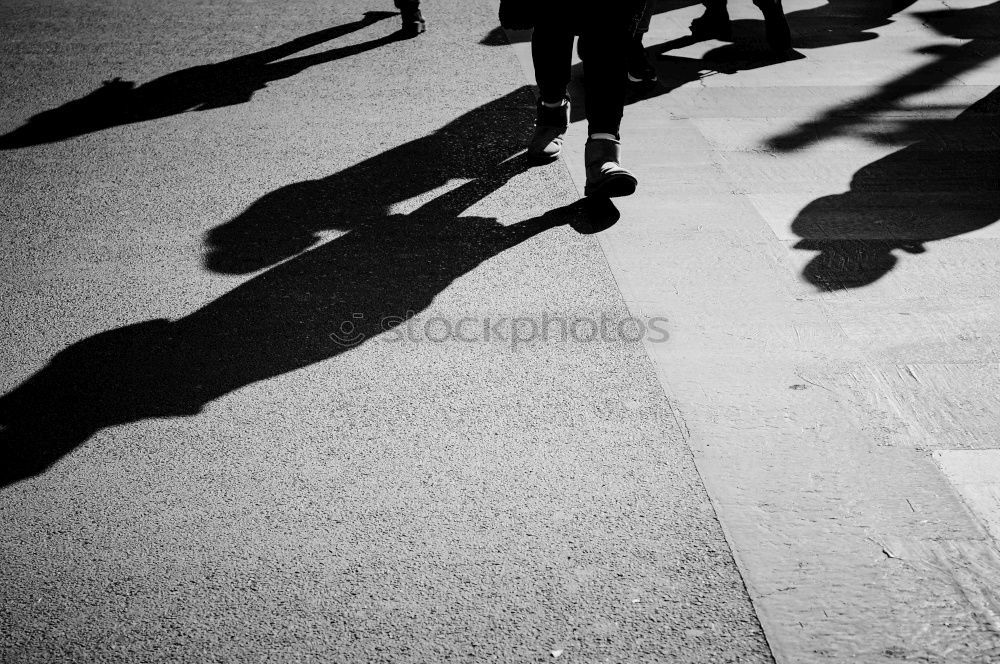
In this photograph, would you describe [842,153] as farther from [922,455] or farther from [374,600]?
[374,600]

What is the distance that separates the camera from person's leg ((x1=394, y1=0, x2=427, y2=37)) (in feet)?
22.6

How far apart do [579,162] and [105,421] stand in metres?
3.00

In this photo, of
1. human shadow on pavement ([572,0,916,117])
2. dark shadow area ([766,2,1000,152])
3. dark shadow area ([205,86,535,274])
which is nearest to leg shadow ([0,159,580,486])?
dark shadow area ([205,86,535,274])

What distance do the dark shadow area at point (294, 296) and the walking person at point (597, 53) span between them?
0.31 m

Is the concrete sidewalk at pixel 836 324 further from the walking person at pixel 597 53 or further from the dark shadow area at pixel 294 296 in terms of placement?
the dark shadow area at pixel 294 296

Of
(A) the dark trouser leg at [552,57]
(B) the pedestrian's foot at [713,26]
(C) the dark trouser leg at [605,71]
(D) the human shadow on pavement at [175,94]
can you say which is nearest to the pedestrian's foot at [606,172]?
(C) the dark trouser leg at [605,71]

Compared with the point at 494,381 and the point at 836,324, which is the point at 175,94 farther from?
the point at 836,324

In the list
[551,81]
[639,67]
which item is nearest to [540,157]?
[551,81]

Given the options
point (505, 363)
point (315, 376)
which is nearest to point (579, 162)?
point (505, 363)

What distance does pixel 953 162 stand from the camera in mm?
4789

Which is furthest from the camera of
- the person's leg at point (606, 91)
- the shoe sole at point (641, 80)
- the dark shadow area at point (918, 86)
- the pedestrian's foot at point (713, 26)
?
the pedestrian's foot at point (713, 26)

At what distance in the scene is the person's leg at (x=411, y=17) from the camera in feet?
22.6

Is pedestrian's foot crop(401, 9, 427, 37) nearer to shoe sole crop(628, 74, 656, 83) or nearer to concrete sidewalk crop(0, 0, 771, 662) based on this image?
concrete sidewalk crop(0, 0, 771, 662)

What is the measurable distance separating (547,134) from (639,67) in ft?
4.75
